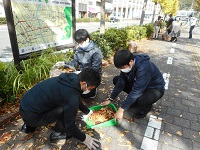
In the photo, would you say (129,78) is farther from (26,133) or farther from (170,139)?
(26,133)

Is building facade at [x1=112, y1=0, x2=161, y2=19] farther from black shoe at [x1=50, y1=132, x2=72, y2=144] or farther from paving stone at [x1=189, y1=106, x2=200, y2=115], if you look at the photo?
black shoe at [x1=50, y1=132, x2=72, y2=144]

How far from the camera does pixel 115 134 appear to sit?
263 centimetres

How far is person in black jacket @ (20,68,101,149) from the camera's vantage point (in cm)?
187

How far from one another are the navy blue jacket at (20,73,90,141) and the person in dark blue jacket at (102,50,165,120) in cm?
75

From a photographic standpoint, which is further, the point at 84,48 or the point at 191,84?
the point at 191,84

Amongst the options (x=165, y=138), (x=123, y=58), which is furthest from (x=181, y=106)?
(x=123, y=58)

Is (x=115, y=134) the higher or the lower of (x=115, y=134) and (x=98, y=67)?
the lower

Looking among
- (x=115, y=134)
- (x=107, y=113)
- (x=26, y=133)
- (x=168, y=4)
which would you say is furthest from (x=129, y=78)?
(x=168, y=4)

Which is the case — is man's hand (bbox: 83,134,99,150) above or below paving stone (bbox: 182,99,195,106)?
above

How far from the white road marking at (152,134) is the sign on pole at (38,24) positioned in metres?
2.98

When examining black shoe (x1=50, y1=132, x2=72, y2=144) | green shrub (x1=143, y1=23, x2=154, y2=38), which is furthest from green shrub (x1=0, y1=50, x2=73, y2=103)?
green shrub (x1=143, y1=23, x2=154, y2=38)

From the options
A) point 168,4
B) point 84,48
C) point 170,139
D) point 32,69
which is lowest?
point 170,139

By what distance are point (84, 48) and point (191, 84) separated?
142 inches

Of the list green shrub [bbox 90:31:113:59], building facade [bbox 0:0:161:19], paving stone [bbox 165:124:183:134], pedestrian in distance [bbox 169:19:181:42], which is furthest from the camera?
building facade [bbox 0:0:161:19]
